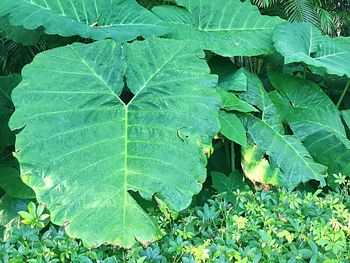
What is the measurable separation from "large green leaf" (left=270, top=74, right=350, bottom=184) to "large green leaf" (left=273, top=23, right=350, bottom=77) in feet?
0.53

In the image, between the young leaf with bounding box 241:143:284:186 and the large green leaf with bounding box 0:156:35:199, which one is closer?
the large green leaf with bounding box 0:156:35:199

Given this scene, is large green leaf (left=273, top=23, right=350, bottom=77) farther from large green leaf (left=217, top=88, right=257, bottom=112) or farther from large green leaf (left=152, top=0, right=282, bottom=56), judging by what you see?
large green leaf (left=217, top=88, right=257, bottom=112)

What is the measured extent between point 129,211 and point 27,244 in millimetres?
260

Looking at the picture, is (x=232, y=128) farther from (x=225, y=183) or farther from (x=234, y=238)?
(x=234, y=238)

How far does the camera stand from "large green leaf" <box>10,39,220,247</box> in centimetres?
126

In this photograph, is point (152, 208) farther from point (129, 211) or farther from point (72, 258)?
point (72, 258)

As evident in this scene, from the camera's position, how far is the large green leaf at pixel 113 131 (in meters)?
1.26

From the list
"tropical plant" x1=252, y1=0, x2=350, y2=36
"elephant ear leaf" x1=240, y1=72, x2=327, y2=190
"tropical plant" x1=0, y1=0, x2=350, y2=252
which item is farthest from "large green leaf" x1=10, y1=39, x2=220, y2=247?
"tropical plant" x1=252, y1=0, x2=350, y2=36

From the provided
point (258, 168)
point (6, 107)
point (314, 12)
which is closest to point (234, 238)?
point (258, 168)

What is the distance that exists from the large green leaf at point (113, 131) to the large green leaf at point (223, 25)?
441 millimetres

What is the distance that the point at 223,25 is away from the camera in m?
2.52

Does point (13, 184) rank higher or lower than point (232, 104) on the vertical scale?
lower

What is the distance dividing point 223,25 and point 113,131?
4.05 feet

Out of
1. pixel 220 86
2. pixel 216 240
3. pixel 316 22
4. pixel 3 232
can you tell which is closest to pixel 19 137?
pixel 3 232
